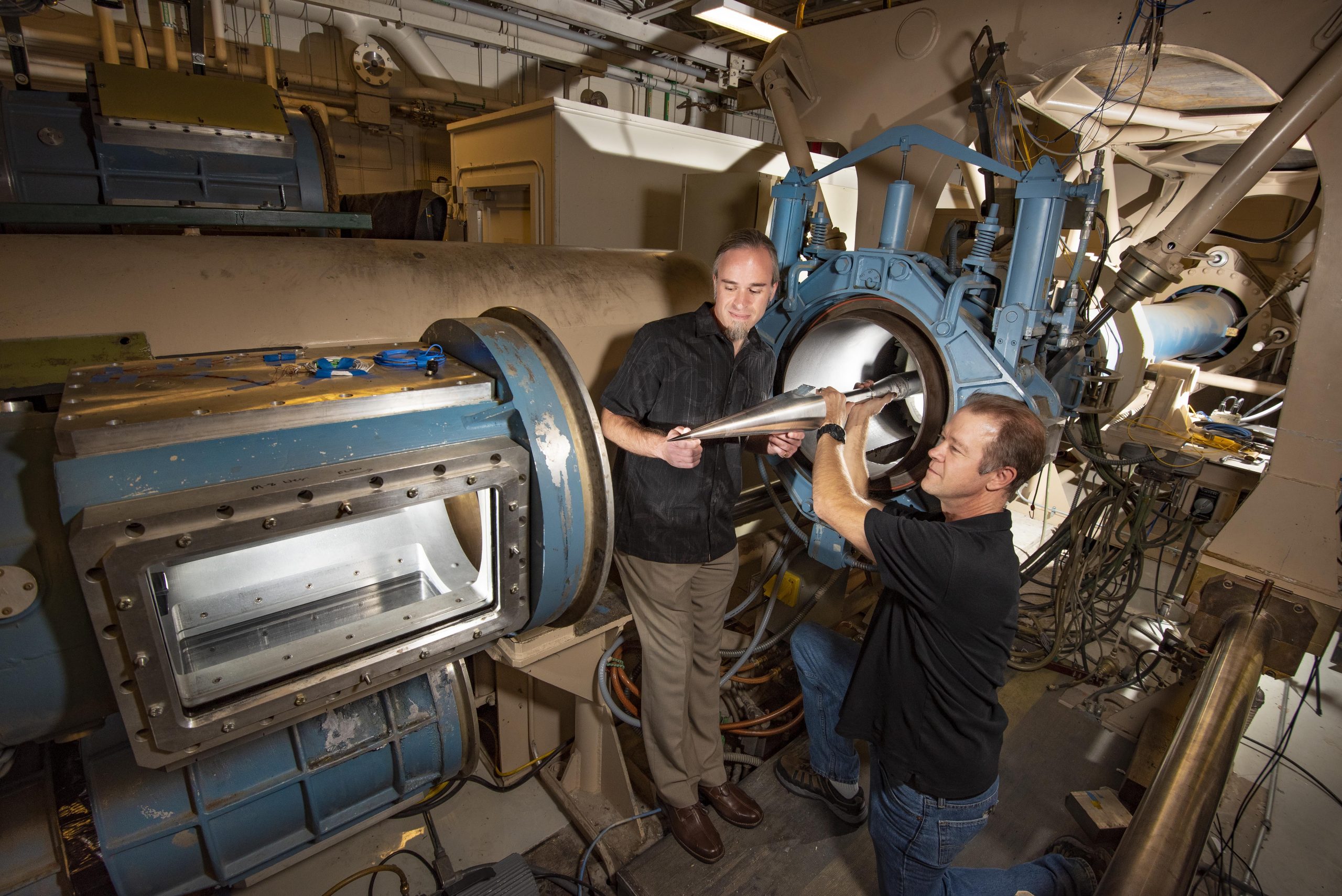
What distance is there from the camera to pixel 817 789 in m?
2.06

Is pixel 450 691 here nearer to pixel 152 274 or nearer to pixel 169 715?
pixel 169 715

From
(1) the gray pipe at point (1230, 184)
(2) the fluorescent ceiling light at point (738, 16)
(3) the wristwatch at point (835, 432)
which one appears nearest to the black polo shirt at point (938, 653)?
(3) the wristwatch at point (835, 432)

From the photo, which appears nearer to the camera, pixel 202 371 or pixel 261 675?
pixel 261 675

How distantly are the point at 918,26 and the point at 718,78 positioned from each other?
3.29 metres

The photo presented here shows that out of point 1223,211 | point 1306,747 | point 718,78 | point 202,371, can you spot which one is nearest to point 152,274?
point 202,371

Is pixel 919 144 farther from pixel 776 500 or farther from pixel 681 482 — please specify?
pixel 681 482

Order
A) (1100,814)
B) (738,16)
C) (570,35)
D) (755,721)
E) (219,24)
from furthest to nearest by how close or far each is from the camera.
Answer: (570,35) → (219,24) → (738,16) → (755,721) → (1100,814)

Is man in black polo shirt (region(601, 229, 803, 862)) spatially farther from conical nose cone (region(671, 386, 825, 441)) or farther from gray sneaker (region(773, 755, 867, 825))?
gray sneaker (region(773, 755, 867, 825))

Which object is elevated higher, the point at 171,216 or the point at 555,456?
the point at 171,216

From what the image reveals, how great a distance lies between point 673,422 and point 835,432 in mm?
409

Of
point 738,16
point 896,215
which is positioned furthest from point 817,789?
point 738,16

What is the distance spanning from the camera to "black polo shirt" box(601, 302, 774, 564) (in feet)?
5.50

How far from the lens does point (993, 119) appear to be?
2.12 metres

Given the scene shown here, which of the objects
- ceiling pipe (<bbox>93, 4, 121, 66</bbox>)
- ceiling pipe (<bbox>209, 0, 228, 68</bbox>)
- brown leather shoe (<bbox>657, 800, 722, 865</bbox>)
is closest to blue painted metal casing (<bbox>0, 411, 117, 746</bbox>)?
brown leather shoe (<bbox>657, 800, 722, 865</bbox>)
